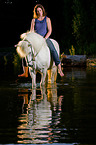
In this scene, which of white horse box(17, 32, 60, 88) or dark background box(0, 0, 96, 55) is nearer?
white horse box(17, 32, 60, 88)

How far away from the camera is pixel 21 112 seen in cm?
899

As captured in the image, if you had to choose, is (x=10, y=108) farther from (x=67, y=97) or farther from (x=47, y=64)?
(x=47, y=64)

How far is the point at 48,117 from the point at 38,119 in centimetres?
29

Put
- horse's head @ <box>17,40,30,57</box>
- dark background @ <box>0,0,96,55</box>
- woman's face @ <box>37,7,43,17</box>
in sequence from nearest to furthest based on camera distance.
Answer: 1. horse's head @ <box>17,40,30,57</box>
2. woman's face @ <box>37,7,43,17</box>
3. dark background @ <box>0,0,96,55</box>

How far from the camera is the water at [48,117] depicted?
6.46 metres

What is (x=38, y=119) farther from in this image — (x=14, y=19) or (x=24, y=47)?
(x=14, y=19)

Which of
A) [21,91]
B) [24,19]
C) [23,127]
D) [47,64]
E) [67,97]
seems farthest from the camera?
[24,19]

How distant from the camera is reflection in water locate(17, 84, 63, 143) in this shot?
21.2 feet

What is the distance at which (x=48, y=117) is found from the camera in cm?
823

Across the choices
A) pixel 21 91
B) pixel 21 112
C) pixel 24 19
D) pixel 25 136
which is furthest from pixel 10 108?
pixel 24 19

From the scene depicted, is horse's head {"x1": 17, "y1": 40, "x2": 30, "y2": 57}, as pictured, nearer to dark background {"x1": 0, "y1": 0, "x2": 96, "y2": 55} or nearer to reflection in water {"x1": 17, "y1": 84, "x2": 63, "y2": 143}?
reflection in water {"x1": 17, "y1": 84, "x2": 63, "y2": 143}

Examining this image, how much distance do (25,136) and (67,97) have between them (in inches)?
205

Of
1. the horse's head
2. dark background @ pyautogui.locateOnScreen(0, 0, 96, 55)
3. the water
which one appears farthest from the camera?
dark background @ pyautogui.locateOnScreen(0, 0, 96, 55)

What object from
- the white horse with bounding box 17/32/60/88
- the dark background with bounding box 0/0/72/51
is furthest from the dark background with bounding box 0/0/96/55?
the white horse with bounding box 17/32/60/88
